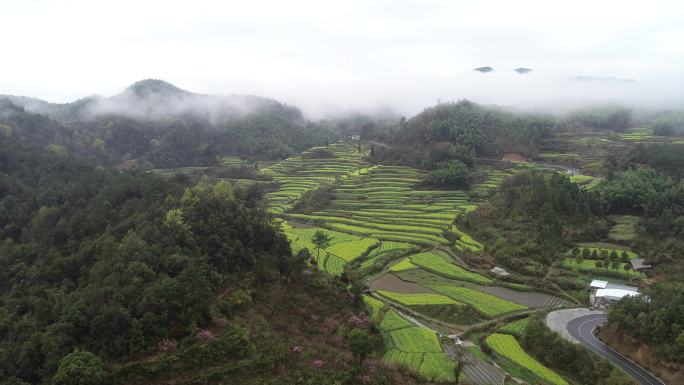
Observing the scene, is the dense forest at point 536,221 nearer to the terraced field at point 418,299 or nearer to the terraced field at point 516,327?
the terraced field at point 418,299

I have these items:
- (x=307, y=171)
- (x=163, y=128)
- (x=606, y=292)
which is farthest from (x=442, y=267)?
(x=163, y=128)

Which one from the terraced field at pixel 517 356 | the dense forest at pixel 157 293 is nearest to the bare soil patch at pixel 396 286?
the dense forest at pixel 157 293

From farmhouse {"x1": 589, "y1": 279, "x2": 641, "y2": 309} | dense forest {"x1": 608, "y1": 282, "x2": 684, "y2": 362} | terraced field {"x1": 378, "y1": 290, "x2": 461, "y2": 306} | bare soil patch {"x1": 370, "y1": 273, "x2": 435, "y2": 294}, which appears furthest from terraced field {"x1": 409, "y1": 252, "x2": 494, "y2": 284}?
dense forest {"x1": 608, "y1": 282, "x2": 684, "y2": 362}

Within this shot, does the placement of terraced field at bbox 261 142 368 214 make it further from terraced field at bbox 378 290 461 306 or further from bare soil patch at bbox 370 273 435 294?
terraced field at bbox 378 290 461 306

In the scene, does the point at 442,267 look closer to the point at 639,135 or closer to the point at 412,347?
the point at 412,347

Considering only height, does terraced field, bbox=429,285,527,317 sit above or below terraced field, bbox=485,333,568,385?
above

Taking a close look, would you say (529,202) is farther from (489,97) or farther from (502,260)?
(489,97)
